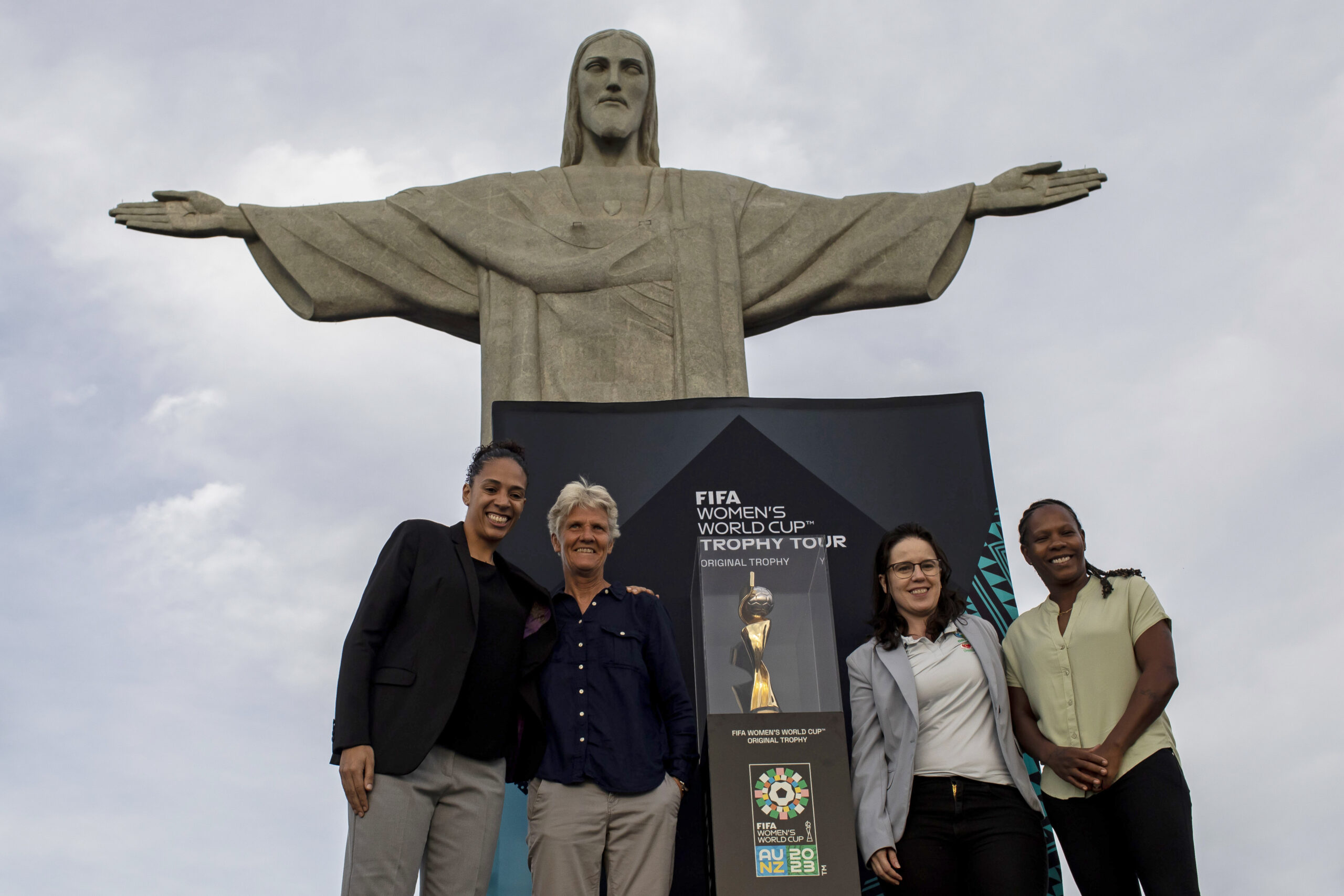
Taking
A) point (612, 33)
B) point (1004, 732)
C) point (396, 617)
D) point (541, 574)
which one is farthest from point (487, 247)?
point (1004, 732)

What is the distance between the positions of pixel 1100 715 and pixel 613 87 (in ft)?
19.8

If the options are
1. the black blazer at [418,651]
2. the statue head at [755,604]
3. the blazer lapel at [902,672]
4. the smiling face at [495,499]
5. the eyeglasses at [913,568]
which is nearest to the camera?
the black blazer at [418,651]

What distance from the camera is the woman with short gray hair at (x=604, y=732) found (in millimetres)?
4371

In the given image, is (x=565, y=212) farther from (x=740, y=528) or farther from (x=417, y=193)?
(x=740, y=528)

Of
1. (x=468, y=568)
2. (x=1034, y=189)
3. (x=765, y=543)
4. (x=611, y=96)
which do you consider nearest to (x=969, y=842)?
(x=765, y=543)

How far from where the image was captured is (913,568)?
193 inches

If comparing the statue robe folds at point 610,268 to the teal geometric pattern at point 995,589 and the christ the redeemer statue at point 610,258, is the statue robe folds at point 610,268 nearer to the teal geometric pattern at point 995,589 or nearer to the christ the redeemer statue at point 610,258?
the christ the redeemer statue at point 610,258

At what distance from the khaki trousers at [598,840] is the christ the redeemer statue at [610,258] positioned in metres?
3.59

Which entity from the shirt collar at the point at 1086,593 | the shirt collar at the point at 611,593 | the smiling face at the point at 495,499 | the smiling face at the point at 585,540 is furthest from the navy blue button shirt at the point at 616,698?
the shirt collar at the point at 1086,593

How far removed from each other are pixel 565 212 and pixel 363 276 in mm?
1443

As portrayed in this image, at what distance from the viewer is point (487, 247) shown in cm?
812

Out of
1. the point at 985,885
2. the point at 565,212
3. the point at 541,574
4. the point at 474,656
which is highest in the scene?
the point at 565,212

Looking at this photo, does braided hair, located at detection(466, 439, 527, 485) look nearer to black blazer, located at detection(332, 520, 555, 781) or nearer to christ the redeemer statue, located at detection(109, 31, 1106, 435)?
black blazer, located at detection(332, 520, 555, 781)

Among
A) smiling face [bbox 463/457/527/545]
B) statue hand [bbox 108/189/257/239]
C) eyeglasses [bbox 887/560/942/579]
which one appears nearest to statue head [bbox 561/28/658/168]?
statue hand [bbox 108/189/257/239]
